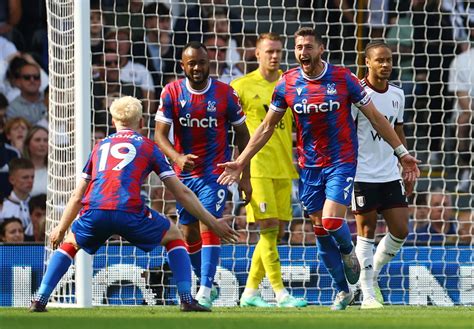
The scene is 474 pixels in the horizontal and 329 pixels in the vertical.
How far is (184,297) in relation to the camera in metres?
8.70

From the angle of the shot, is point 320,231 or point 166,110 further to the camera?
point 166,110

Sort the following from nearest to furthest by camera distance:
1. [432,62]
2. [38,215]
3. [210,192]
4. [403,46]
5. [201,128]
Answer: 1. [210,192]
2. [201,128]
3. [38,215]
4. [403,46]
5. [432,62]

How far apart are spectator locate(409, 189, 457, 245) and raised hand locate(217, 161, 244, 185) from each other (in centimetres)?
493

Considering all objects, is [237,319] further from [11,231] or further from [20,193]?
[20,193]

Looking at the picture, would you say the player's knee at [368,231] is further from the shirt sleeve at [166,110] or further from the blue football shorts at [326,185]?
the shirt sleeve at [166,110]

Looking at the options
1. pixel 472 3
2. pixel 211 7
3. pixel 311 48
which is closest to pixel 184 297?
pixel 311 48

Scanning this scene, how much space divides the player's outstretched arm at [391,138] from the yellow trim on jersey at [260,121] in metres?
1.63

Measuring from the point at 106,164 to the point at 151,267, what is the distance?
3.19 m

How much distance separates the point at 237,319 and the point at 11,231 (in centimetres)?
538

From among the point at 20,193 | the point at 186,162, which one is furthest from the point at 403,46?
the point at 186,162

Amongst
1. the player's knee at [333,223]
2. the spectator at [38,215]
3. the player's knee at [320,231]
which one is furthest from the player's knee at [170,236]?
the spectator at [38,215]

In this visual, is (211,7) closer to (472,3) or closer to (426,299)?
(472,3)

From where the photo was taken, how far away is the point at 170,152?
962 cm

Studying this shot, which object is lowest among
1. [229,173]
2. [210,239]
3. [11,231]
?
[11,231]
